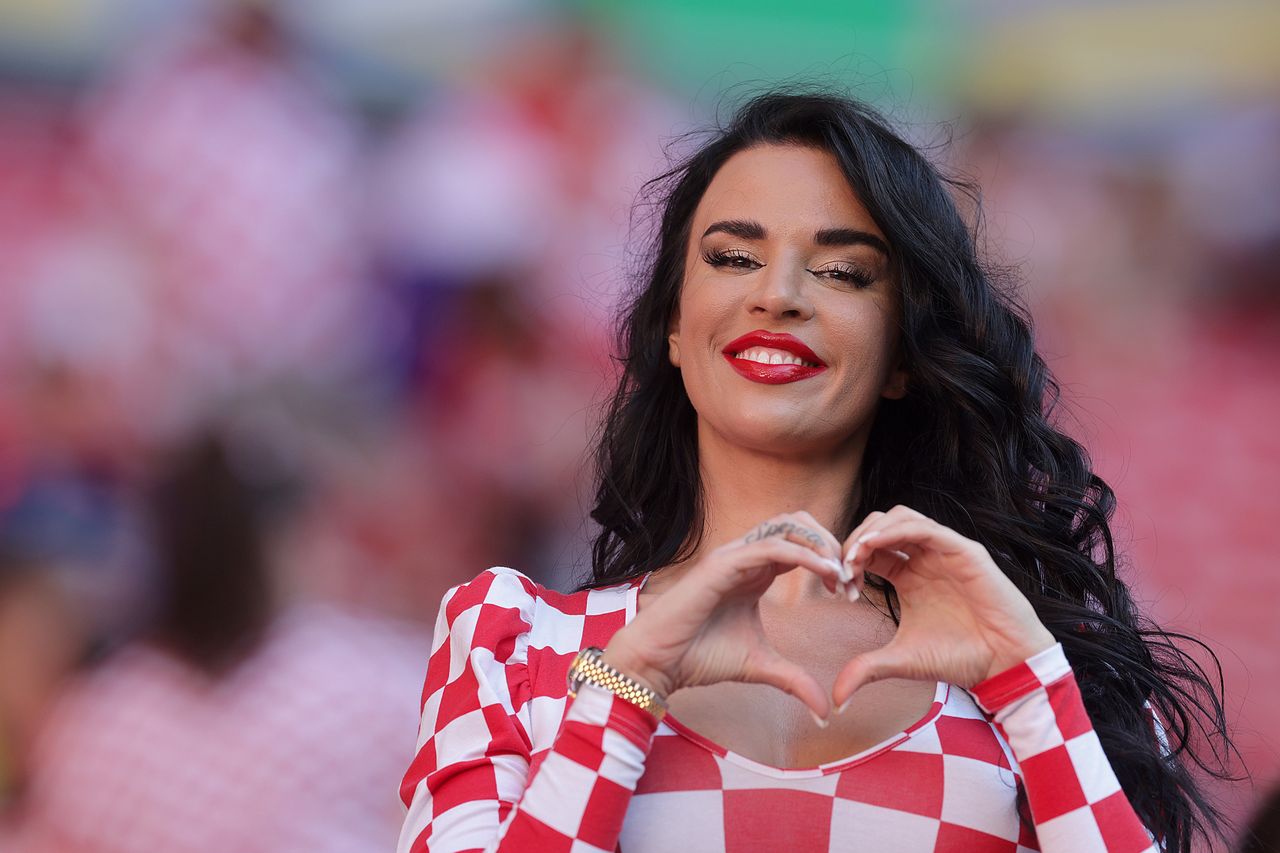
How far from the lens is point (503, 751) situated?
1.53 m

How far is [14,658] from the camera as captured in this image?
2500mm

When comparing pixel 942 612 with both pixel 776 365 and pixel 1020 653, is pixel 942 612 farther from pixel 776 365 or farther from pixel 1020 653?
pixel 776 365

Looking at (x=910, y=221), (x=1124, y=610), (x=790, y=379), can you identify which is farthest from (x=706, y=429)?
(x=1124, y=610)

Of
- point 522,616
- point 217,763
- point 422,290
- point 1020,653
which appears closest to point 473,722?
point 522,616

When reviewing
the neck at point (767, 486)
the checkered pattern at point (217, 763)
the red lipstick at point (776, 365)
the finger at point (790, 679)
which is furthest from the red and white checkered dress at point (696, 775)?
the checkered pattern at point (217, 763)

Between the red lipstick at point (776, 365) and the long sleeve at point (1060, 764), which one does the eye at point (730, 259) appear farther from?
the long sleeve at point (1060, 764)

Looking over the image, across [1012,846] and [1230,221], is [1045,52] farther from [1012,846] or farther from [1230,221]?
[1012,846]

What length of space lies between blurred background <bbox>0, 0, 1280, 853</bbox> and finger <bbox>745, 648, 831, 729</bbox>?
3.94 feet

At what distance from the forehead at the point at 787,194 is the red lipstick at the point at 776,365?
0.48 ft

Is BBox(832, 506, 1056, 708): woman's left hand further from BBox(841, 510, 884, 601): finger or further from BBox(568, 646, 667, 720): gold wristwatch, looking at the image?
BBox(568, 646, 667, 720): gold wristwatch

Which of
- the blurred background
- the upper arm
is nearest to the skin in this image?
the upper arm

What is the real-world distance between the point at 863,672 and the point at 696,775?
227 millimetres

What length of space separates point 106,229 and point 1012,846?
77.6 inches

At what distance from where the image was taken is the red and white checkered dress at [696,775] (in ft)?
4.42
